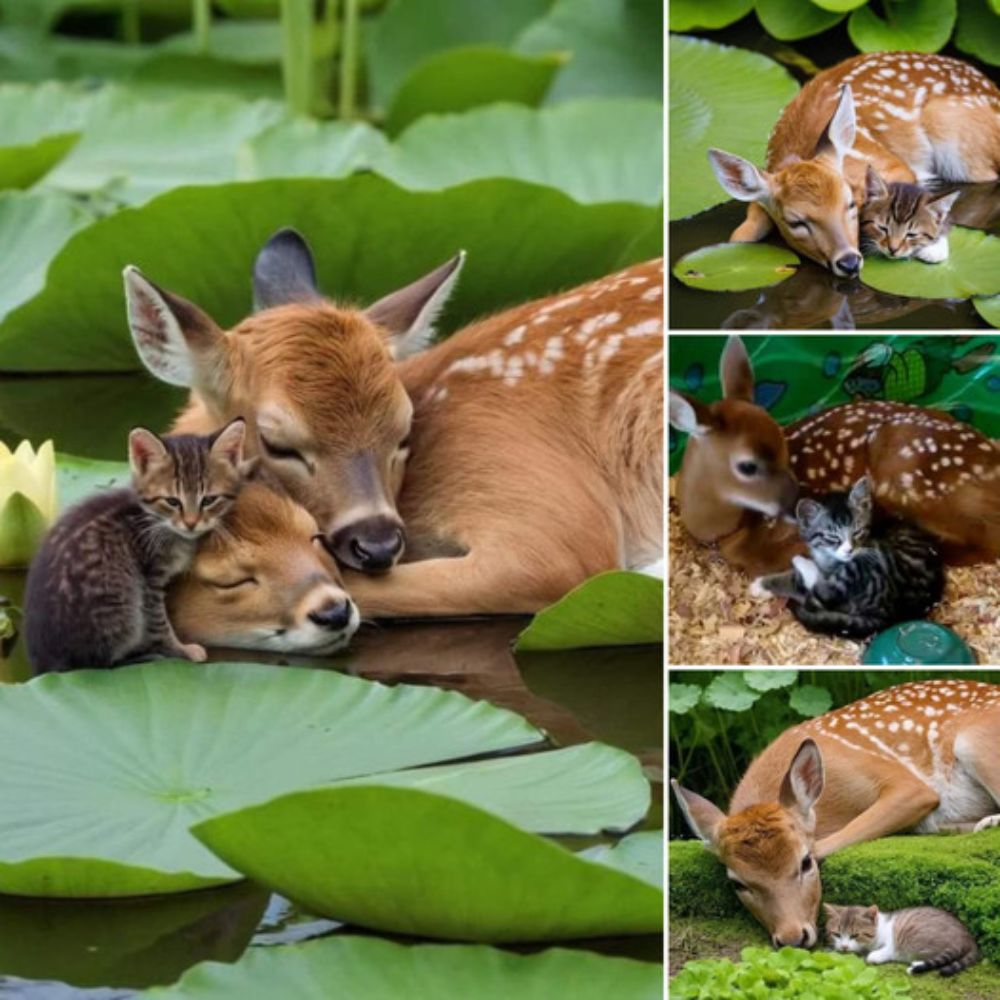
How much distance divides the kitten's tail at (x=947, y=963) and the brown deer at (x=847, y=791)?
110mm

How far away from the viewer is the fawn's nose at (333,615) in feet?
8.62

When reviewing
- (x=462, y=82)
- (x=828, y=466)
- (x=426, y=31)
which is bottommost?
(x=426, y=31)

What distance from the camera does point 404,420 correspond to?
281 cm

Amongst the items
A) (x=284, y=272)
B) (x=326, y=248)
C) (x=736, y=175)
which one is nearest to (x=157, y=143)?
(x=326, y=248)

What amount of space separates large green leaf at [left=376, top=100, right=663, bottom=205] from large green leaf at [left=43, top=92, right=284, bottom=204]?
43 cm

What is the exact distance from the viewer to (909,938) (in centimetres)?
211

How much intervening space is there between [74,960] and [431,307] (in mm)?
1235

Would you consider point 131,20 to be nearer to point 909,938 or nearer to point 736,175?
point 736,175

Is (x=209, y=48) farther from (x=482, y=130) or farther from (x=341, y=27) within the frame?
(x=482, y=130)

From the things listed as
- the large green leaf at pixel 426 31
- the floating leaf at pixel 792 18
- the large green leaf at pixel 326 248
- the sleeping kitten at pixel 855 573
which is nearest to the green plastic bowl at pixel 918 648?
the sleeping kitten at pixel 855 573

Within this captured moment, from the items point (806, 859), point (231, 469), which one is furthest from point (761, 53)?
point (806, 859)

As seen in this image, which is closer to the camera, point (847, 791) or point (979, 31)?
point (847, 791)

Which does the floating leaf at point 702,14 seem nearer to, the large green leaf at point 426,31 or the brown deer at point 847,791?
the brown deer at point 847,791

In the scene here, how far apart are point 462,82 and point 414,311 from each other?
2.09 m
